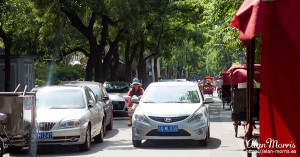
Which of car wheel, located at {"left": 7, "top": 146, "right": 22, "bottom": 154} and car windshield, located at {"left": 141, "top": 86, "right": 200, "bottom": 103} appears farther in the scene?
car windshield, located at {"left": 141, "top": 86, "right": 200, "bottom": 103}

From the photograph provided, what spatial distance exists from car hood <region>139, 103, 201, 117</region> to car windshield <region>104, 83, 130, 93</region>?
12.8 meters

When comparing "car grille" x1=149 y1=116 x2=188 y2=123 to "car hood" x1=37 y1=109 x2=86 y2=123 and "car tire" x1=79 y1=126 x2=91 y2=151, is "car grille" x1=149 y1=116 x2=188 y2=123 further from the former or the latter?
"car hood" x1=37 y1=109 x2=86 y2=123

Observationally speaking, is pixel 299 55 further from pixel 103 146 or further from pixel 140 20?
pixel 140 20

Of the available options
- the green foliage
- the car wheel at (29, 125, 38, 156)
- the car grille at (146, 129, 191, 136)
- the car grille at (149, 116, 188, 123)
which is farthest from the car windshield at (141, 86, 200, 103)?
the green foliage

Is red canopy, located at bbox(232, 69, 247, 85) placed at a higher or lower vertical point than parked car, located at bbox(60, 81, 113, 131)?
higher

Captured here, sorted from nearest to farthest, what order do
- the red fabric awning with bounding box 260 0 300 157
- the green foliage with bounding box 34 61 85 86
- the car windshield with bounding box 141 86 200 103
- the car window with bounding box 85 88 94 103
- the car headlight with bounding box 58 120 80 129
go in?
1. the red fabric awning with bounding box 260 0 300 157
2. the car headlight with bounding box 58 120 80 129
3. the car windshield with bounding box 141 86 200 103
4. the car window with bounding box 85 88 94 103
5. the green foliage with bounding box 34 61 85 86

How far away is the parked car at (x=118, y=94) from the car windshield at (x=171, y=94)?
1027cm

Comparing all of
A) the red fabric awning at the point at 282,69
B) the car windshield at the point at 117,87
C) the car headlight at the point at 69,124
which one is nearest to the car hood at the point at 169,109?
the car headlight at the point at 69,124

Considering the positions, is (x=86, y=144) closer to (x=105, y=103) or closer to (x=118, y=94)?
(x=105, y=103)

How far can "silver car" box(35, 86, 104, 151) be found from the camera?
40.6ft

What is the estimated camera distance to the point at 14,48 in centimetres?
3519

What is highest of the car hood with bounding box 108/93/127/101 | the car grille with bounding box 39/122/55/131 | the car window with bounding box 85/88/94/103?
the car window with bounding box 85/88/94/103

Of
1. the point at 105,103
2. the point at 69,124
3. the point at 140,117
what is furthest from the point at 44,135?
the point at 105,103

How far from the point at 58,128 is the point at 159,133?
2.24 meters
